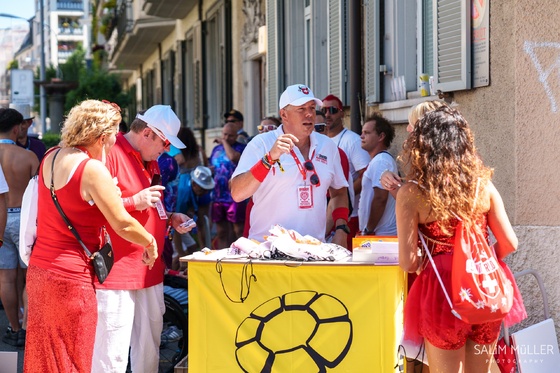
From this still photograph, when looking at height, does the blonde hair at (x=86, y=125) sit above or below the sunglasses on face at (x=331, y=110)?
below

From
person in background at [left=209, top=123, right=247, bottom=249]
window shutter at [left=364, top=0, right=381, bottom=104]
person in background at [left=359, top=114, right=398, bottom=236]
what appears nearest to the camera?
person in background at [left=359, top=114, right=398, bottom=236]

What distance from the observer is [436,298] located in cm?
440

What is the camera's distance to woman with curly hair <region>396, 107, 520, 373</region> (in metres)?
4.34

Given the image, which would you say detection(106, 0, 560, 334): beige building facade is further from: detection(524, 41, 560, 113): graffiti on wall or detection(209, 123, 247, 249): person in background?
detection(209, 123, 247, 249): person in background

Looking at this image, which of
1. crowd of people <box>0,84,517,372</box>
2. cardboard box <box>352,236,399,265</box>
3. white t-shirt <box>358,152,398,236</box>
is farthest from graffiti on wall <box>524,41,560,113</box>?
cardboard box <box>352,236,399,265</box>

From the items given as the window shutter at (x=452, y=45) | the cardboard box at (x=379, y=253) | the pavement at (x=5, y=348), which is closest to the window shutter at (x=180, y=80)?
the pavement at (x=5, y=348)

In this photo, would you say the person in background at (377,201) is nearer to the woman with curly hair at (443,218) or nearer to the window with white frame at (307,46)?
the woman with curly hair at (443,218)

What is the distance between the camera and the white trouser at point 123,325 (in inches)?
219

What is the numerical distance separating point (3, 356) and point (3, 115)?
3550 millimetres

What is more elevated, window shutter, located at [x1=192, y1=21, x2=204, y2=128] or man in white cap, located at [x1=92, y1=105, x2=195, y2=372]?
window shutter, located at [x1=192, y1=21, x2=204, y2=128]

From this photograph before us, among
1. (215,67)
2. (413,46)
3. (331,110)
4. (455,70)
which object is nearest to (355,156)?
(331,110)

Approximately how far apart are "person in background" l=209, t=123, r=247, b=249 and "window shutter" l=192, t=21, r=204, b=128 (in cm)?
1012

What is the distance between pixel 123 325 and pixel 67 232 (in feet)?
3.11

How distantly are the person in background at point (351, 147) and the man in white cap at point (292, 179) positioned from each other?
1451 millimetres
